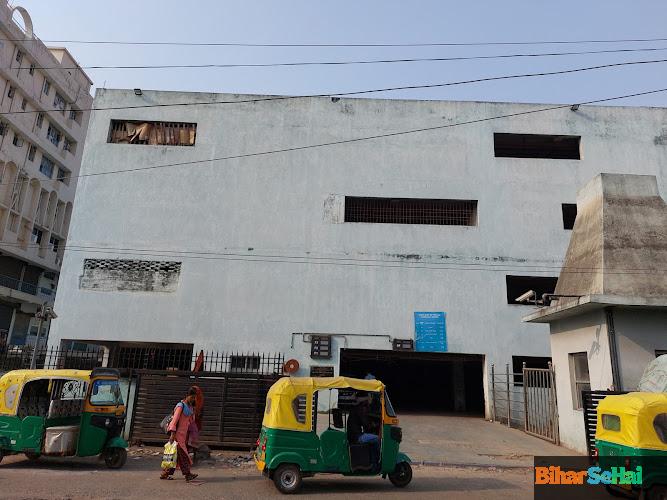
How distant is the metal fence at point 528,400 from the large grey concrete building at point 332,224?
848 mm

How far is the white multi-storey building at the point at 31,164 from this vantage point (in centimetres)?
3138

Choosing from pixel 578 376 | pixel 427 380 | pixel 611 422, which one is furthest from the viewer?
pixel 427 380

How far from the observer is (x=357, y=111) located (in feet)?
64.7

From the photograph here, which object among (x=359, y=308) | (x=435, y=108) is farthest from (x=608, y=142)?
(x=359, y=308)

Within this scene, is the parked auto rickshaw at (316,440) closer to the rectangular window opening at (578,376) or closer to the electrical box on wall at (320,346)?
the rectangular window opening at (578,376)

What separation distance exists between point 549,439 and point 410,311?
6.50m

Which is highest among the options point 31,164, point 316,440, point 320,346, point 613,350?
point 31,164

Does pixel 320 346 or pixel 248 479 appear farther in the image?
pixel 320 346

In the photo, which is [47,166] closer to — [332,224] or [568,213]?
[332,224]

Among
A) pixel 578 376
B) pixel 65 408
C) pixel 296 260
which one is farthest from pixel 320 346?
pixel 65 408

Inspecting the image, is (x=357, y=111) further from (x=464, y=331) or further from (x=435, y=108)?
(x=464, y=331)

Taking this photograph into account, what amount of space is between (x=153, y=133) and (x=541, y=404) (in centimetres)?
1794

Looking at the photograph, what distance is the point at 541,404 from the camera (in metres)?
13.2

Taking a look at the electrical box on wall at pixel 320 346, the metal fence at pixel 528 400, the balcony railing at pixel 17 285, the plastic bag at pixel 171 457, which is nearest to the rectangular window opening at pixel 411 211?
the electrical box on wall at pixel 320 346
